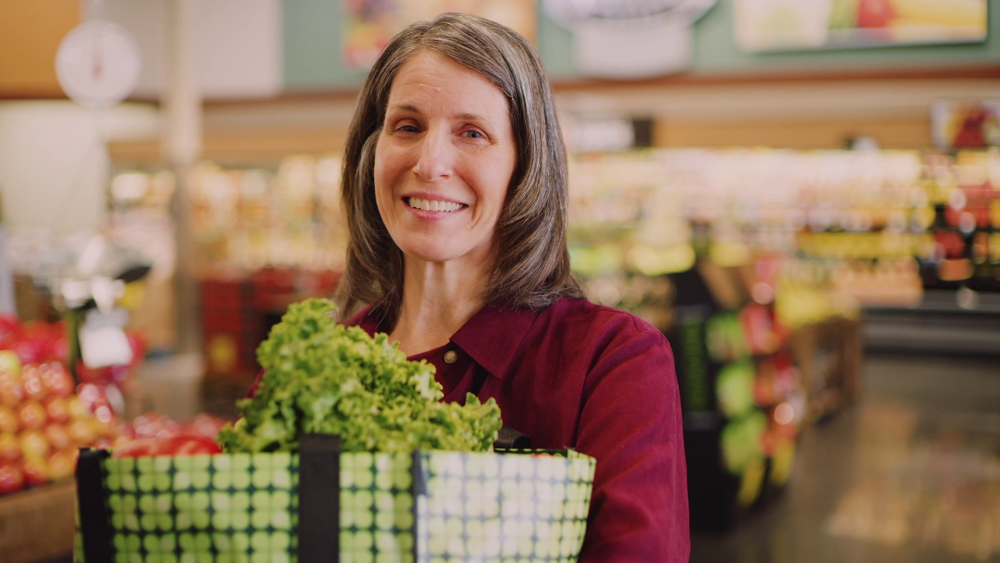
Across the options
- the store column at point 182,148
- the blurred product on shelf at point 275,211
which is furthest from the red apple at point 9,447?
the blurred product on shelf at point 275,211

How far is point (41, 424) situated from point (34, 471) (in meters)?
0.22

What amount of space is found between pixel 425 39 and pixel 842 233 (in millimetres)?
10031

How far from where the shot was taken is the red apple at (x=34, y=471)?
2365 mm

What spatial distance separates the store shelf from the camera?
31.7ft

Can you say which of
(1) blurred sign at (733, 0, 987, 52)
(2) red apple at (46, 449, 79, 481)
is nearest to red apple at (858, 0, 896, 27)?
(1) blurred sign at (733, 0, 987, 52)

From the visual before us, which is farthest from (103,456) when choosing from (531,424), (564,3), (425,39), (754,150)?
(564,3)

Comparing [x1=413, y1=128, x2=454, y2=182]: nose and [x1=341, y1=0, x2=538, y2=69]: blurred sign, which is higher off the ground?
[x1=341, y1=0, x2=538, y2=69]: blurred sign

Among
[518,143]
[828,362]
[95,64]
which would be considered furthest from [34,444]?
[828,362]

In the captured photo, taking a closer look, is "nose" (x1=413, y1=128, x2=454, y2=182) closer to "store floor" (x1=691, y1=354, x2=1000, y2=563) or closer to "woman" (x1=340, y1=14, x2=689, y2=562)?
"woman" (x1=340, y1=14, x2=689, y2=562)

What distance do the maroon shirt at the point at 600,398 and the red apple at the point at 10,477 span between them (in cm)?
154

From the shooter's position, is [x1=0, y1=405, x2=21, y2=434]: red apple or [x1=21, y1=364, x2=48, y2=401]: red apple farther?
[x1=21, y1=364, x2=48, y2=401]: red apple

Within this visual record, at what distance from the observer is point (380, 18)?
1224 centimetres

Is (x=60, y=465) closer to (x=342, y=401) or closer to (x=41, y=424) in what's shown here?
(x=41, y=424)

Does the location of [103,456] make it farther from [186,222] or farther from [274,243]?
[274,243]
